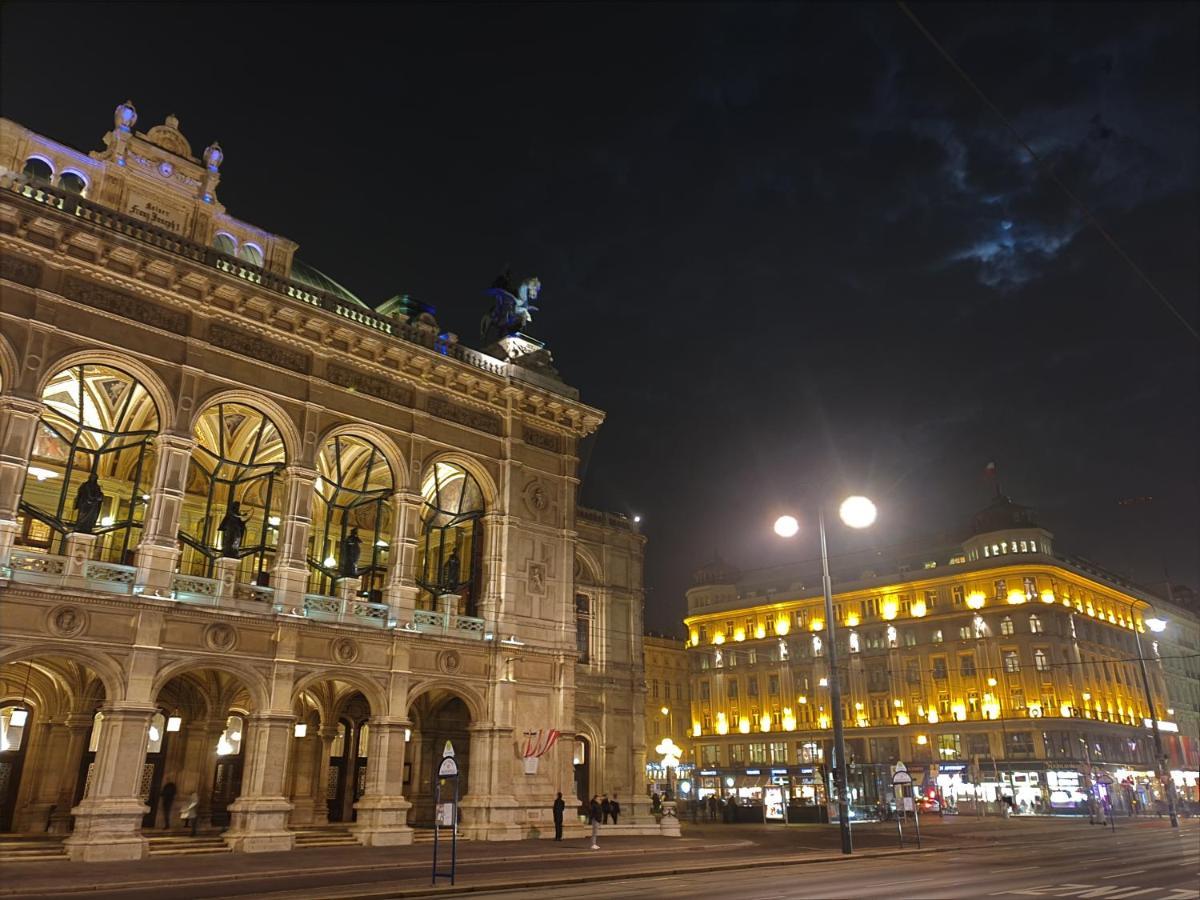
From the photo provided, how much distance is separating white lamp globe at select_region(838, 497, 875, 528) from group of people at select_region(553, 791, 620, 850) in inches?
547

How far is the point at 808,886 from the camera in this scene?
16297mm

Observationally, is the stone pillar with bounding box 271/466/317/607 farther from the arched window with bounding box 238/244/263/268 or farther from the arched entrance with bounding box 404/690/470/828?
the arched entrance with bounding box 404/690/470/828

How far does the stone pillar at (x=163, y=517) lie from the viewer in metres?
23.7

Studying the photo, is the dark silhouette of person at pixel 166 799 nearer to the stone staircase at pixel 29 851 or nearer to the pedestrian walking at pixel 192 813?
the pedestrian walking at pixel 192 813

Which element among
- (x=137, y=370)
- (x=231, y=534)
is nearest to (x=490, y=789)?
(x=231, y=534)

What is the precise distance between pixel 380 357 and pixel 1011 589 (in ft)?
202

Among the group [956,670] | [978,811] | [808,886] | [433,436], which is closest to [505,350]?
[433,436]

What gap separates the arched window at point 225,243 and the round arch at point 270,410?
5645 mm

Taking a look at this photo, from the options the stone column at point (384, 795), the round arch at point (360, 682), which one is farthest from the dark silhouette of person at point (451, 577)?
the stone column at point (384, 795)

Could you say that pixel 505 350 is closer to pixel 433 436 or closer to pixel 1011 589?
pixel 433 436

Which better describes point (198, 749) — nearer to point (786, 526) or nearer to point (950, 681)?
point (786, 526)

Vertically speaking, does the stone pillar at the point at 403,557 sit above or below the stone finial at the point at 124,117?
below

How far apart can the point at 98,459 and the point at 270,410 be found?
19.4ft

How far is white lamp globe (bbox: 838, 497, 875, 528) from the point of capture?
54.4 feet
